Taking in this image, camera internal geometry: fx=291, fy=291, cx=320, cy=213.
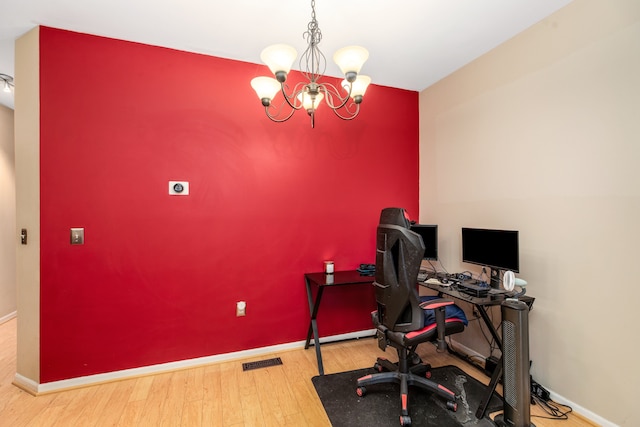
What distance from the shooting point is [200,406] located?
206cm

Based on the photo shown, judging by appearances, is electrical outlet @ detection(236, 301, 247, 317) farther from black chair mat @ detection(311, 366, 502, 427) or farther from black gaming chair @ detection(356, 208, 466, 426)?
black gaming chair @ detection(356, 208, 466, 426)

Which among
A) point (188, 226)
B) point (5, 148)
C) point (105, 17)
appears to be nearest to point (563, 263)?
point (188, 226)

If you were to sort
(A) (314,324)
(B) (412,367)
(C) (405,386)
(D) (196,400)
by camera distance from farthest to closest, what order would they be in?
1. (A) (314,324)
2. (B) (412,367)
3. (D) (196,400)
4. (C) (405,386)

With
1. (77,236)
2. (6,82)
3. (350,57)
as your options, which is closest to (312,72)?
(350,57)

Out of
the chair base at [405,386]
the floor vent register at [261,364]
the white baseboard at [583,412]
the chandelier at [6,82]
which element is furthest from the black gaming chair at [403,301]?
the chandelier at [6,82]

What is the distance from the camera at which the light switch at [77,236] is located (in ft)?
7.54

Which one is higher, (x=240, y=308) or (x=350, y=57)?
(x=350, y=57)

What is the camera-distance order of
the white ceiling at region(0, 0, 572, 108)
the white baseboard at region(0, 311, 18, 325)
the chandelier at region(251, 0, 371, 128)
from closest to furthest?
the chandelier at region(251, 0, 371, 128) → the white ceiling at region(0, 0, 572, 108) → the white baseboard at region(0, 311, 18, 325)

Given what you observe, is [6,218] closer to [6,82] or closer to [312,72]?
[6,82]

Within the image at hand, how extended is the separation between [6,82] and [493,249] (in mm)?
5022

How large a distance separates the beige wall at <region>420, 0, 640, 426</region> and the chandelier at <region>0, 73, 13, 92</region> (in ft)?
15.3

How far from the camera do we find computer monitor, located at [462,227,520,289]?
2.22 meters

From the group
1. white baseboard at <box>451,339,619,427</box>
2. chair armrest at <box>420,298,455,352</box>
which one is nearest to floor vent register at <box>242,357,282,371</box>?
chair armrest at <box>420,298,455,352</box>

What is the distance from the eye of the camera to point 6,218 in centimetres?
363
